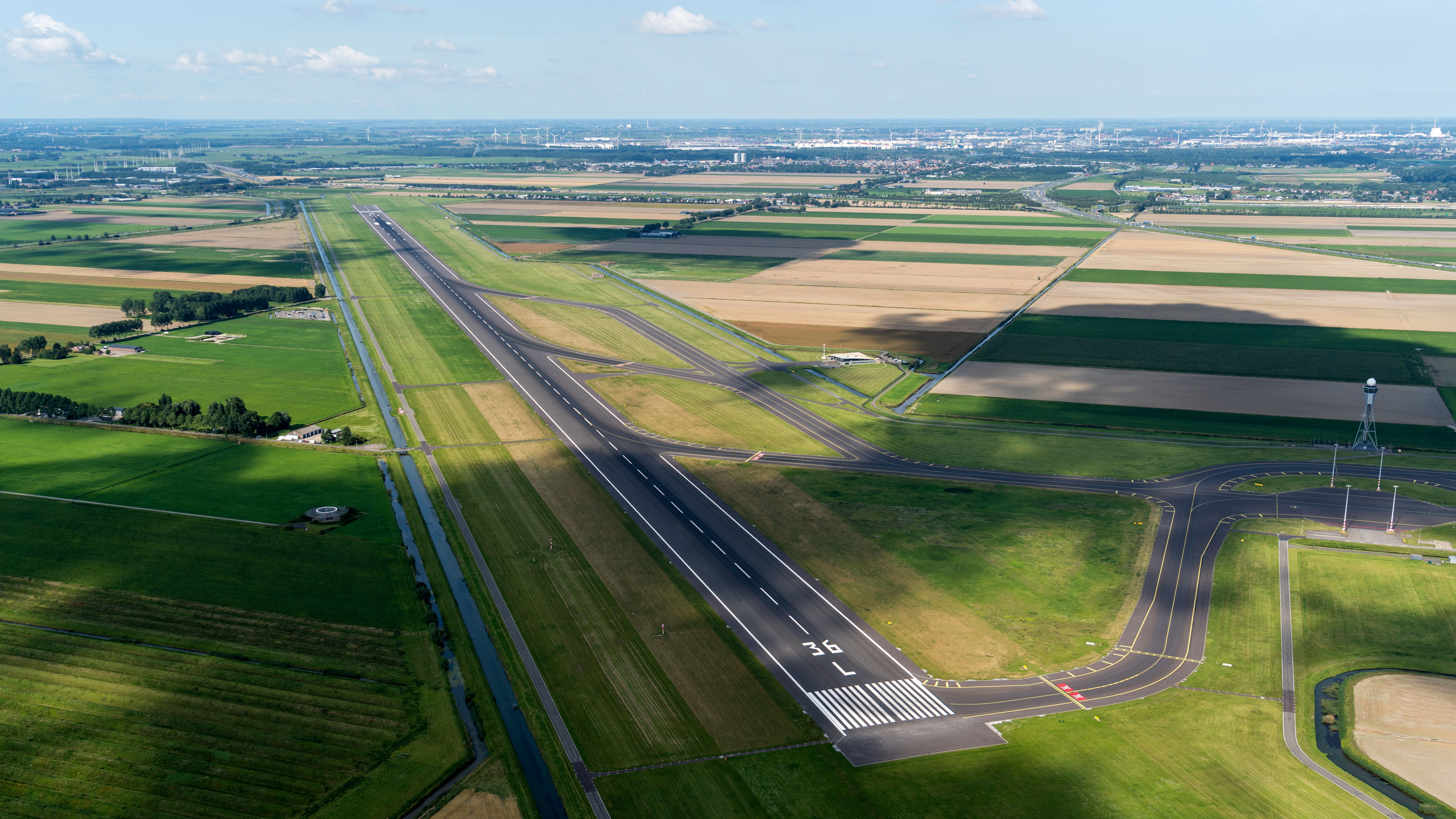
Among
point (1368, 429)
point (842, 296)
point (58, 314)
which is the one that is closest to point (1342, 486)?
point (1368, 429)

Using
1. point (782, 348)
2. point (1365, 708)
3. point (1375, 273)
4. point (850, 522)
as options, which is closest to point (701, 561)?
point (850, 522)

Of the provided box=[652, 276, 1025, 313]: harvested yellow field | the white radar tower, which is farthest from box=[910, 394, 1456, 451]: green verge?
box=[652, 276, 1025, 313]: harvested yellow field

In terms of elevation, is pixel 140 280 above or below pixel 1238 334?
above

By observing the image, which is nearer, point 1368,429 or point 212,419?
point 1368,429

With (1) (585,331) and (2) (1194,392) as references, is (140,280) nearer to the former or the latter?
(1) (585,331)

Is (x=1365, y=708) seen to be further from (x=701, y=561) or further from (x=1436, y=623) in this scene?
(x=701, y=561)
